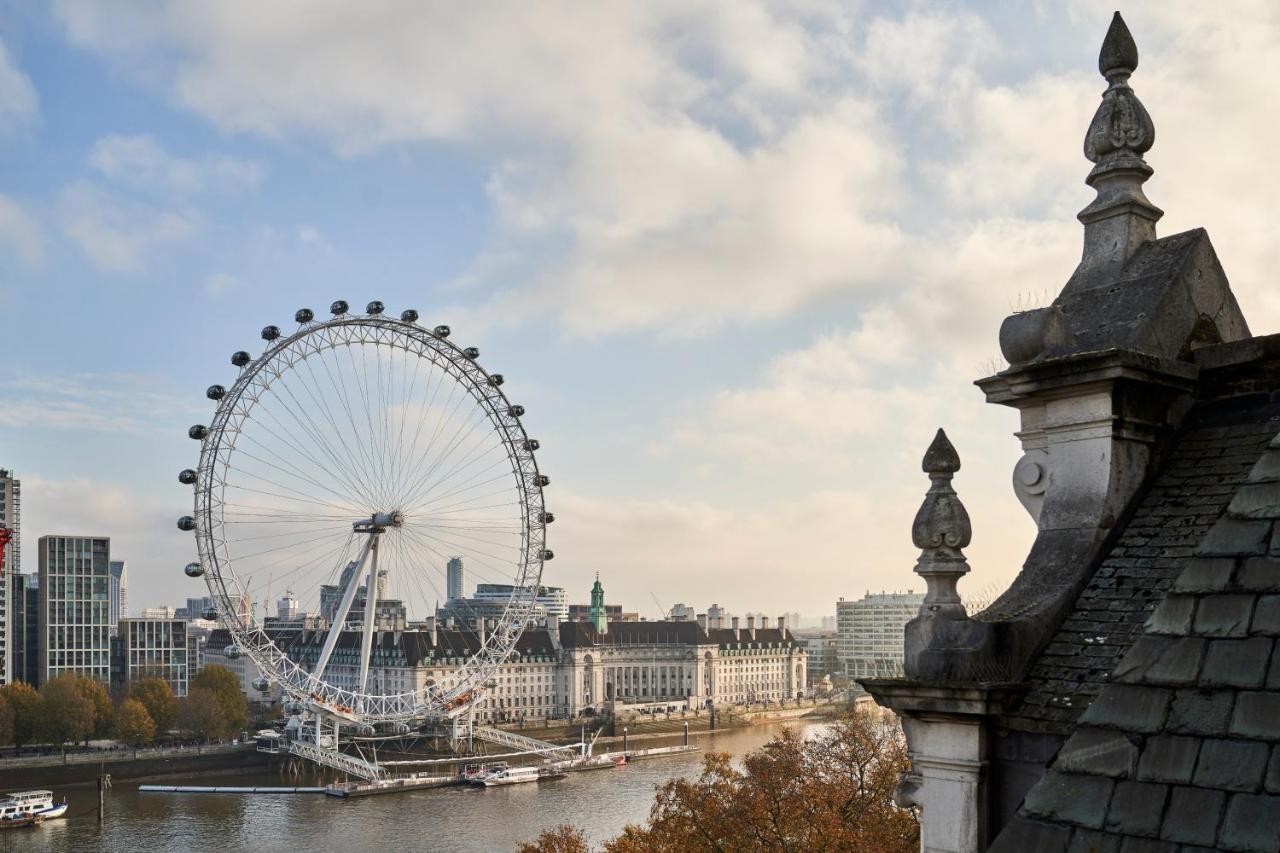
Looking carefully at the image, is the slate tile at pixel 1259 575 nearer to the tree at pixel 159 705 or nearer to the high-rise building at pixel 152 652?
the tree at pixel 159 705

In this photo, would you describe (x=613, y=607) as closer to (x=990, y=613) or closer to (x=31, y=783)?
(x=31, y=783)

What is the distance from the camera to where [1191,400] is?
238 inches

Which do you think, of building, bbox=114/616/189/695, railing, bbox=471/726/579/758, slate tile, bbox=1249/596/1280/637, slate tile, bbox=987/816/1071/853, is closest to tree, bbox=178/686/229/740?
railing, bbox=471/726/579/758

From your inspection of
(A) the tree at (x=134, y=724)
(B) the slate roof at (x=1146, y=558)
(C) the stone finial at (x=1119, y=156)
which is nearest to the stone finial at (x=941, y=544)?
→ (B) the slate roof at (x=1146, y=558)

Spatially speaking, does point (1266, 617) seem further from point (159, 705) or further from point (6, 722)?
point (159, 705)

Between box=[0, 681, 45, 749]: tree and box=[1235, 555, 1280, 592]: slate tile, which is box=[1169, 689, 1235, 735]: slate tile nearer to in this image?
box=[1235, 555, 1280, 592]: slate tile

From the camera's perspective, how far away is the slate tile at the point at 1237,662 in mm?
2637

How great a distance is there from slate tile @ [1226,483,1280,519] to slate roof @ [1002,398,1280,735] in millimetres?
2247

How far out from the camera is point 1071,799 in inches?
112

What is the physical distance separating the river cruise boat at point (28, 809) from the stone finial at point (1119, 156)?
6217 cm

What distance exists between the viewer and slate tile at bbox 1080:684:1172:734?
2.76 metres

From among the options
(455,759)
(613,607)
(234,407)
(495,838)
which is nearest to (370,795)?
(455,759)

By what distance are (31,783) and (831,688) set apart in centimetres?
10582

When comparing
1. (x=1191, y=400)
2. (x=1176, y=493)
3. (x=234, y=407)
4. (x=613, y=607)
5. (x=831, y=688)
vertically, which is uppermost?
(x=234, y=407)
